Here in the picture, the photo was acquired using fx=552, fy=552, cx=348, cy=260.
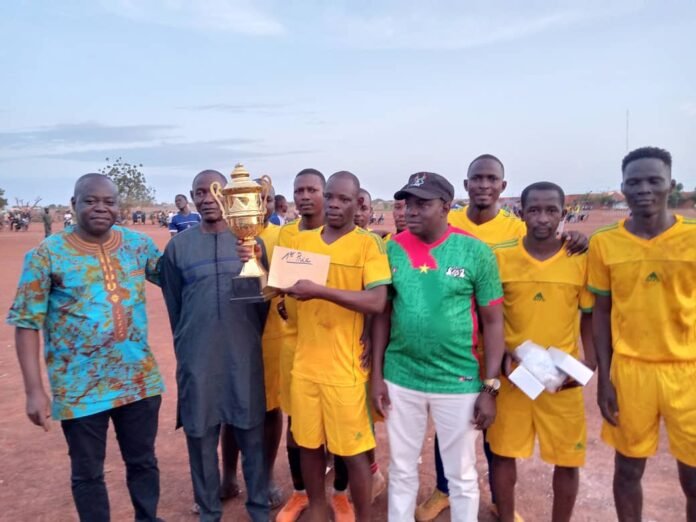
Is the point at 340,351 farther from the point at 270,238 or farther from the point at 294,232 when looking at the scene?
the point at 270,238

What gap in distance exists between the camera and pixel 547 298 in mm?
3158

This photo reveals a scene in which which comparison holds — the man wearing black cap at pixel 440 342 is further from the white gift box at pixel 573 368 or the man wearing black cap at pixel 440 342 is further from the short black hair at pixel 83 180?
the short black hair at pixel 83 180

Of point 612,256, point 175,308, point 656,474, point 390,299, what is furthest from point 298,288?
point 656,474

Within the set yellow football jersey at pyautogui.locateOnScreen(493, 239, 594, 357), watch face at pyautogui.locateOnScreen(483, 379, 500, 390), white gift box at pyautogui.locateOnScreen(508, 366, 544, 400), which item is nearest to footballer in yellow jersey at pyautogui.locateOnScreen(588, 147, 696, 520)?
yellow football jersey at pyautogui.locateOnScreen(493, 239, 594, 357)

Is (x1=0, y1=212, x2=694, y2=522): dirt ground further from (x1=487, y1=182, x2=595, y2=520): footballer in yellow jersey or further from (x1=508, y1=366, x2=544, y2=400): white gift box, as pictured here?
(x1=508, y1=366, x2=544, y2=400): white gift box

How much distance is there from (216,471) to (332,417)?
985 mm

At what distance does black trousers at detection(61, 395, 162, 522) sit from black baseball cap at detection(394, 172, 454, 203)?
1.99 metres

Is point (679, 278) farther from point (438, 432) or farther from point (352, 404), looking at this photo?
point (352, 404)

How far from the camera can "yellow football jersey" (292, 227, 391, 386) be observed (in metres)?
3.15

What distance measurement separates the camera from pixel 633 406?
9.89 ft

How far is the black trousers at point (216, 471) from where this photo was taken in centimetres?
350

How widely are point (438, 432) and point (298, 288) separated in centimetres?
119

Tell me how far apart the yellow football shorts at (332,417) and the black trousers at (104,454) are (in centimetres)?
93

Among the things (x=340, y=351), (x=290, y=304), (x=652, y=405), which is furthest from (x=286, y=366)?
(x=652, y=405)
